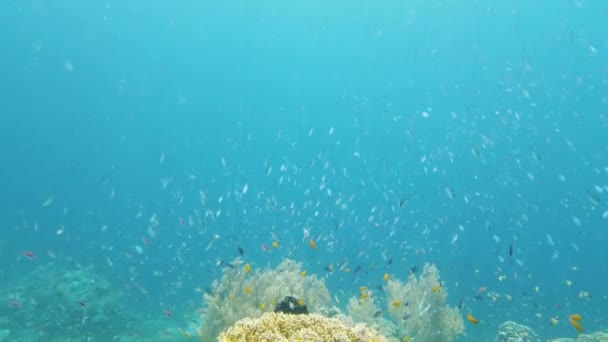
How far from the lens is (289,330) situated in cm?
383

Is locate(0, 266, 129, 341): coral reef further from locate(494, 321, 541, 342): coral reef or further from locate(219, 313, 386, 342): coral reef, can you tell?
locate(494, 321, 541, 342): coral reef

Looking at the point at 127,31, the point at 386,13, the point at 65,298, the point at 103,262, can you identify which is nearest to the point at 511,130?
the point at 386,13

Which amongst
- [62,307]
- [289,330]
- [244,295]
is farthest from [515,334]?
[62,307]

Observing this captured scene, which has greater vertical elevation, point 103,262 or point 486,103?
point 486,103

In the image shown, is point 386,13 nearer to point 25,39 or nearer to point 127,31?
point 127,31

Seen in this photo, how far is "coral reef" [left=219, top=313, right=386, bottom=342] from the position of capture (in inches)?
141

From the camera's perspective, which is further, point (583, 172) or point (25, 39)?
point (25, 39)

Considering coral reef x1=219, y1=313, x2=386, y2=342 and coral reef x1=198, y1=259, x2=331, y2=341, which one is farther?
coral reef x1=198, y1=259, x2=331, y2=341

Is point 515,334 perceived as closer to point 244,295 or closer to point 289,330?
point 244,295

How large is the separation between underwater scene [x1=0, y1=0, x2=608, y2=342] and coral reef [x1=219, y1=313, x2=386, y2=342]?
0.08ft

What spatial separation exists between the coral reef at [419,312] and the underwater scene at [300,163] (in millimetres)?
68

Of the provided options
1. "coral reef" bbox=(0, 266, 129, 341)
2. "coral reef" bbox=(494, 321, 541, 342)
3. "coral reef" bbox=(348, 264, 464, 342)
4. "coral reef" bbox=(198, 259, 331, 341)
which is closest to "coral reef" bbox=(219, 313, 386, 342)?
"coral reef" bbox=(198, 259, 331, 341)

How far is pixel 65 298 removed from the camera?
18328 mm

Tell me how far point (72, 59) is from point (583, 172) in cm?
10409
